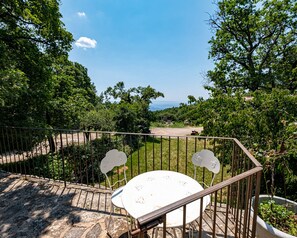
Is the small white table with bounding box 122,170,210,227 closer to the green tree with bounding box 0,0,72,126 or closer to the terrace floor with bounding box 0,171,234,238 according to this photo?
the terrace floor with bounding box 0,171,234,238

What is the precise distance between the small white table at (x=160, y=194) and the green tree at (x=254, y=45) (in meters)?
5.67

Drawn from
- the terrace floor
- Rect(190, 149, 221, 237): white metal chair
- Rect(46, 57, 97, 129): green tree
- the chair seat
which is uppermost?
Rect(46, 57, 97, 129): green tree

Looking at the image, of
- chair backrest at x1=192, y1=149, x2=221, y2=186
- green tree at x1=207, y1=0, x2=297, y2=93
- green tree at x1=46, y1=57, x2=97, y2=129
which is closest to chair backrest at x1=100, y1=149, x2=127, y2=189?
chair backrest at x1=192, y1=149, x2=221, y2=186

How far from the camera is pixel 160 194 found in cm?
180

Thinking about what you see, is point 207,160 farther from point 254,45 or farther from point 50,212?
point 254,45

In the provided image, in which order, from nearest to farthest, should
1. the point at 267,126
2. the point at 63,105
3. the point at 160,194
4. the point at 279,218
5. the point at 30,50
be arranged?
the point at 160,194, the point at 279,218, the point at 267,126, the point at 30,50, the point at 63,105

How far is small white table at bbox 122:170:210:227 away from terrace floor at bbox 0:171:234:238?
0.75 metres

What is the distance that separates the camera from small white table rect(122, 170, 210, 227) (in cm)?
157

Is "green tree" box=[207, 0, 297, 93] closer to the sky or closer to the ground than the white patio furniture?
closer to the sky

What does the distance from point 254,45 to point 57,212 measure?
950cm

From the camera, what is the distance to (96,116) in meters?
10.2

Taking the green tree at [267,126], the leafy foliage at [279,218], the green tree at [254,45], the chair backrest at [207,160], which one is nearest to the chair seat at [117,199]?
the chair backrest at [207,160]

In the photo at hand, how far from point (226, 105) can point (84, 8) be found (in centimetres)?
607

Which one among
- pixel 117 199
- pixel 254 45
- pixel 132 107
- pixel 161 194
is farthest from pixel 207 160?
pixel 132 107
